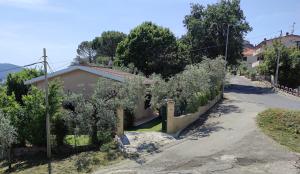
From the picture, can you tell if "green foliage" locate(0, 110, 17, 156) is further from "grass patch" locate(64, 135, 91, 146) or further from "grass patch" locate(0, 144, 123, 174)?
"grass patch" locate(64, 135, 91, 146)

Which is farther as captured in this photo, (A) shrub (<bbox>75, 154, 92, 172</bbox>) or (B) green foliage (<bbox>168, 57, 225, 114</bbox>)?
(B) green foliage (<bbox>168, 57, 225, 114</bbox>)

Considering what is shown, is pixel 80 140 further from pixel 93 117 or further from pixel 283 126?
pixel 283 126

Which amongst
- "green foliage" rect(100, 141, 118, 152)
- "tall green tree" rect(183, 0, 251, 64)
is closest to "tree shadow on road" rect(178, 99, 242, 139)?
"green foliage" rect(100, 141, 118, 152)

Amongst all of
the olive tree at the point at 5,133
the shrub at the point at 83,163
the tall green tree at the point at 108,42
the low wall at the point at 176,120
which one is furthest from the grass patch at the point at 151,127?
the tall green tree at the point at 108,42

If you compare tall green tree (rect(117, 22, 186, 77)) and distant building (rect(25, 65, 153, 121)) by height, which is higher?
tall green tree (rect(117, 22, 186, 77))

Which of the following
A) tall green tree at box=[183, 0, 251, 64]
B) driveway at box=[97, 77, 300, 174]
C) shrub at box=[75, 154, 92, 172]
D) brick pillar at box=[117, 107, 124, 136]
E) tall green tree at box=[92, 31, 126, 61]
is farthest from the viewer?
tall green tree at box=[92, 31, 126, 61]

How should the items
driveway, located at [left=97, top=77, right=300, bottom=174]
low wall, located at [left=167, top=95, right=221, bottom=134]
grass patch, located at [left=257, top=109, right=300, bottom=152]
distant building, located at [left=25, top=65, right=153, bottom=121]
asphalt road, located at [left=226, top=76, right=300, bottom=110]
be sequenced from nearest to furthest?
driveway, located at [left=97, top=77, right=300, bottom=174]
grass patch, located at [left=257, top=109, right=300, bottom=152]
low wall, located at [left=167, top=95, right=221, bottom=134]
distant building, located at [left=25, top=65, right=153, bottom=121]
asphalt road, located at [left=226, top=76, right=300, bottom=110]

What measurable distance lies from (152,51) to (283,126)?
75.6ft

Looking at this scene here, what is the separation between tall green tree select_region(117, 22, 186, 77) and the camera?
39.3 metres

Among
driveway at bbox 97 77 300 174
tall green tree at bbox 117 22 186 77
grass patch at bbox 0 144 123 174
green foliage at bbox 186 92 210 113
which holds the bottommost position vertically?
grass patch at bbox 0 144 123 174

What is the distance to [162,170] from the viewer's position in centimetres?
1412

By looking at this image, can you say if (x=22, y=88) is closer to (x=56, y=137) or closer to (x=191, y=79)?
(x=56, y=137)

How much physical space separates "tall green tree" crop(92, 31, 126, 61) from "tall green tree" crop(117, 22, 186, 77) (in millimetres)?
33871

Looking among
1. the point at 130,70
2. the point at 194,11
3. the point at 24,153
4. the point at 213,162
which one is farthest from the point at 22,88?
the point at 194,11
